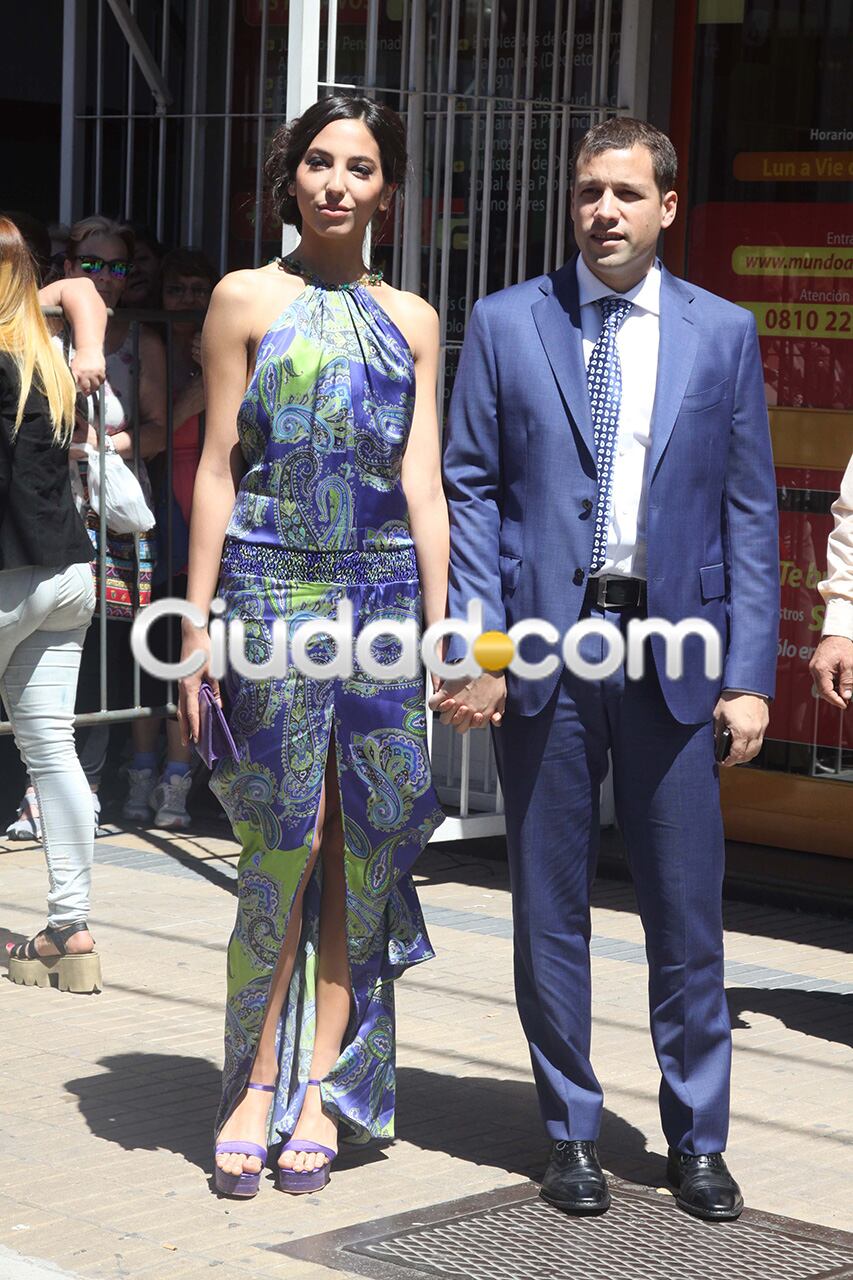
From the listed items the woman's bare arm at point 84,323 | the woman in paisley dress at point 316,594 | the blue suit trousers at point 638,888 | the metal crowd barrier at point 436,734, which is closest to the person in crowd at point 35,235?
the metal crowd barrier at point 436,734

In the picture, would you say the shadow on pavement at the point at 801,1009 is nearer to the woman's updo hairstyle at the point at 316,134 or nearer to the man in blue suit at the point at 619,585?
the man in blue suit at the point at 619,585

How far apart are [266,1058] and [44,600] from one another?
6.16ft

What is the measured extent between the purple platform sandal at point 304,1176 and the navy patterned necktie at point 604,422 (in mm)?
1338

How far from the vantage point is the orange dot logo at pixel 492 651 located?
420 cm

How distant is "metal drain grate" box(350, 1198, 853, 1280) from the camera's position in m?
4.00

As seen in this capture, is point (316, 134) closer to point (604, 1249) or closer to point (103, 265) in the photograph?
point (604, 1249)

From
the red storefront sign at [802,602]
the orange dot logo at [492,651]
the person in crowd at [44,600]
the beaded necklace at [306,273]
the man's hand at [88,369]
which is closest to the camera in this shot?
the orange dot logo at [492,651]

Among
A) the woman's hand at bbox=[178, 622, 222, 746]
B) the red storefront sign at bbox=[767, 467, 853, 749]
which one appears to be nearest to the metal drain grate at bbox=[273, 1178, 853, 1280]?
the woman's hand at bbox=[178, 622, 222, 746]

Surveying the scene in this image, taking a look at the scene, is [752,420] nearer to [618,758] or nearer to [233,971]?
[618,758]

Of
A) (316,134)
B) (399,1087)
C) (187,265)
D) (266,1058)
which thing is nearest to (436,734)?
(187,265)

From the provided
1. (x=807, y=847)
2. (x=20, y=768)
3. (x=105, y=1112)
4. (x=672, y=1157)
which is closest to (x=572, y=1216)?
(x=672, y=1157)

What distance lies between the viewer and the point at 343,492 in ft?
14.2

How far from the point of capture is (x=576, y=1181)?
431 cm

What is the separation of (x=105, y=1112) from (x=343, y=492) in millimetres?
1618
